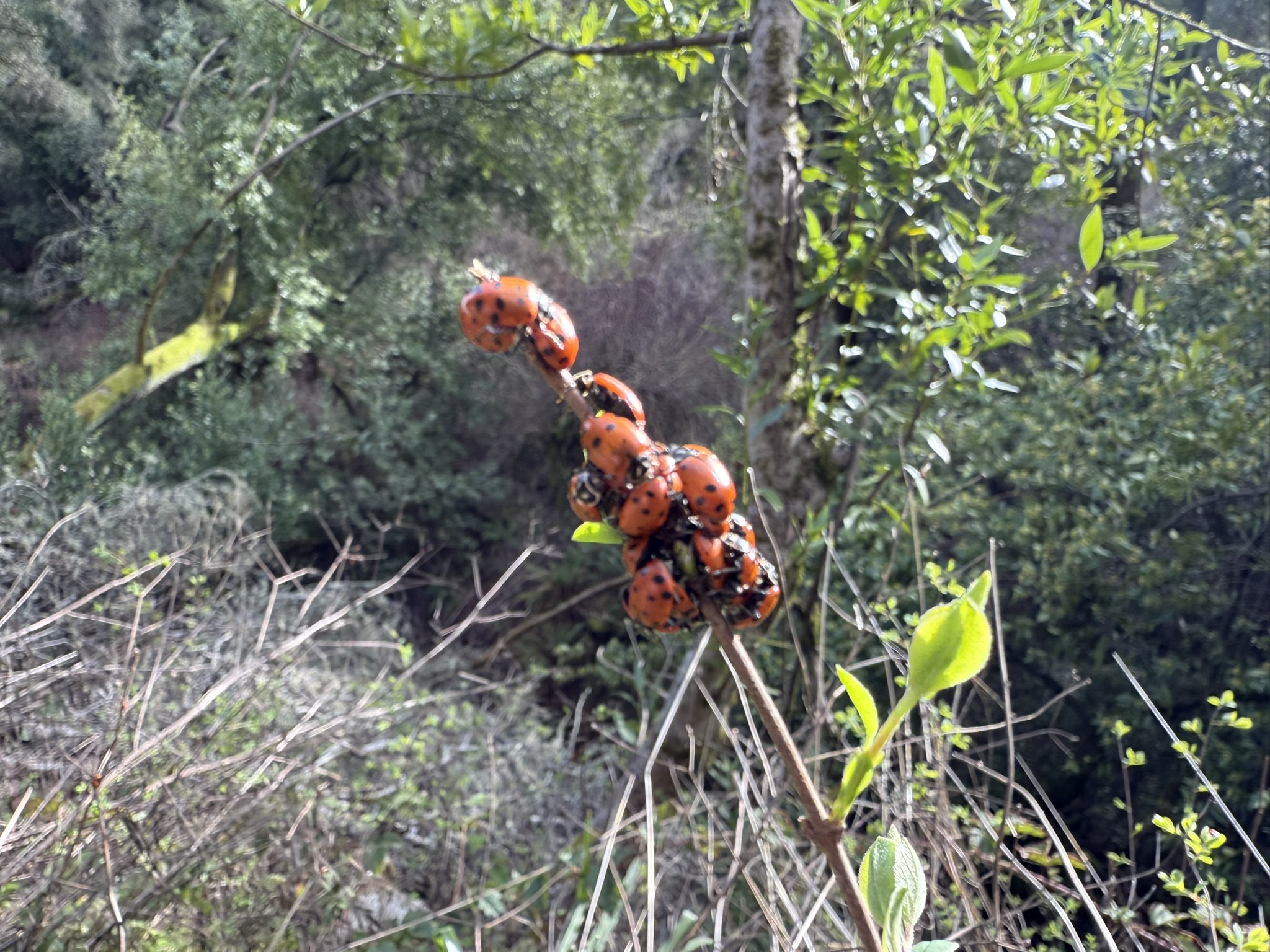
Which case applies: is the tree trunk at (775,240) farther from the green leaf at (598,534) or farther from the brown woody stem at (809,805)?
the brown woody stem at (809,805)

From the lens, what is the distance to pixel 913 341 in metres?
1.73

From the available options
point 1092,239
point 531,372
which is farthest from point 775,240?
point 531,372

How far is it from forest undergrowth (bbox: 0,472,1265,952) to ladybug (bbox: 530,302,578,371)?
500 millimetres

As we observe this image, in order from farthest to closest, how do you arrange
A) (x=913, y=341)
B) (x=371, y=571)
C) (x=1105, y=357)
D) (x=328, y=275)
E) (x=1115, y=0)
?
(x=328, y=275) → (x=371, y=571) → (x=1105, y=357) → (x=913, y=341) → (x=1115, y=0)

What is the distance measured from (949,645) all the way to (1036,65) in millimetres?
1202

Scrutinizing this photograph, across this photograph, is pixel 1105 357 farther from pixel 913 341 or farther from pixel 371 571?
pixel 371 571

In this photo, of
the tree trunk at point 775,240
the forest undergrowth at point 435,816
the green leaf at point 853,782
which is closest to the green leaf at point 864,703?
the green leaf at point 853,782

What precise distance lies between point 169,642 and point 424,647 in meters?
2.51

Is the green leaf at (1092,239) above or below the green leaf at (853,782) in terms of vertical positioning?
above

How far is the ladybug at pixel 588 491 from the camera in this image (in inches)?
23.1

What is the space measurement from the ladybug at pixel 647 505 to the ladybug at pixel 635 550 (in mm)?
17

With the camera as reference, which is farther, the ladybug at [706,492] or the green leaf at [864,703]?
the ladybug at [706,492]

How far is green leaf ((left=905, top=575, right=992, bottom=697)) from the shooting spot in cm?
42

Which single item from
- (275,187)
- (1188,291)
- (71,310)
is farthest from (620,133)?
(71,310)
